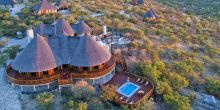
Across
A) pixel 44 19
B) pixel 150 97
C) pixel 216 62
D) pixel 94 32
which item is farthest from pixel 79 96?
pixel 44 19

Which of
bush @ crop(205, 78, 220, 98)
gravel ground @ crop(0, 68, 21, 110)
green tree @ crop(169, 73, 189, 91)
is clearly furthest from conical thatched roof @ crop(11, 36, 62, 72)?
bush @ crop(205, 78, 220, 98)

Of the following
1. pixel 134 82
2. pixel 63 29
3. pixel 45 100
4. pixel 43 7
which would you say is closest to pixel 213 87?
pixel 134 82

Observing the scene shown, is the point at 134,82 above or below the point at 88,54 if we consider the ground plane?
below

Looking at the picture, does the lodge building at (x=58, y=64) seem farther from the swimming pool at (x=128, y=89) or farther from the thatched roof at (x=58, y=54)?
the swimming pool at (x=128, y=89)

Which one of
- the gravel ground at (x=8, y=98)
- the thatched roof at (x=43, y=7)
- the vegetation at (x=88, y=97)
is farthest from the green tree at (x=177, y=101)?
the thatched roof at (x=43, y=7)

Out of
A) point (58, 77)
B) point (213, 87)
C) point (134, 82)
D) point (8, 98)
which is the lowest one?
point (8, 98)

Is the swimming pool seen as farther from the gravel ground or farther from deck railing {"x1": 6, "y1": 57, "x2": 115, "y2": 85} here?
the gravel ground

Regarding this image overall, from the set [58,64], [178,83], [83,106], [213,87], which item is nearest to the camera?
[83,106]

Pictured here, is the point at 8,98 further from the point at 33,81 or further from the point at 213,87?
the point at 213,87

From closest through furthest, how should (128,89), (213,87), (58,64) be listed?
(58,64), (128,89), (213,87)
